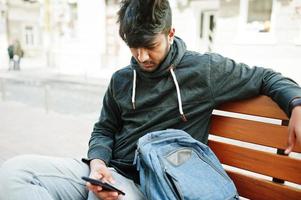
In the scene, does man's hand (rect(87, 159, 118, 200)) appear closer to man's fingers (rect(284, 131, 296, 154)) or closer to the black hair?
the black hair

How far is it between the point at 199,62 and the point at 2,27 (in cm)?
1869

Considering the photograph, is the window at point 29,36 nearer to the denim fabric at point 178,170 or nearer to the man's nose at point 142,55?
the man's nose at point 142,55

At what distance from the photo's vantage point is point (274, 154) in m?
1.54

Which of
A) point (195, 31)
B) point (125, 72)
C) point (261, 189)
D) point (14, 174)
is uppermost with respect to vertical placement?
point (195, 31)

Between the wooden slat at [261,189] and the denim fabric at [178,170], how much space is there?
20cm

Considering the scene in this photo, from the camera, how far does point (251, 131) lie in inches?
64.0

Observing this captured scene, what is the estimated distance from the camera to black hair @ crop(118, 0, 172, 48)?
153cm

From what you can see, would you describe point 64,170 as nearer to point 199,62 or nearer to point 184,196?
point 184,196

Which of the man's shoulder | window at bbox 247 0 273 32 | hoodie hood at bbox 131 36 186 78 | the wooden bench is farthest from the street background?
the wooden bench

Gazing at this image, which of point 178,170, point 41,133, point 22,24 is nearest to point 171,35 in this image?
point 178,170

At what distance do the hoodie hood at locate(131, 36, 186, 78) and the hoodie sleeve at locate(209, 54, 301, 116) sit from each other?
0.16m

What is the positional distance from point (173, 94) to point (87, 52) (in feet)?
41.5

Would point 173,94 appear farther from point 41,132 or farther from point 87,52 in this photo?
point 87,52

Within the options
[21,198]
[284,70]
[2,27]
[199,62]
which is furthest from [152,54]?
[2,27]
